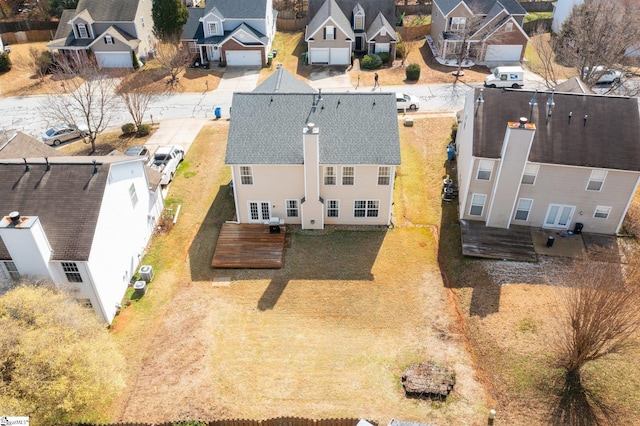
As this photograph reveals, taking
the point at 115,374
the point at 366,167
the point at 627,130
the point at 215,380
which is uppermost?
the point at 627,130

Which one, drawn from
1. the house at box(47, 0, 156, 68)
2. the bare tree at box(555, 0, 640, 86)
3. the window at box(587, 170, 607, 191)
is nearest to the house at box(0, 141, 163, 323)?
the window at box(587, 170, 607, 191)

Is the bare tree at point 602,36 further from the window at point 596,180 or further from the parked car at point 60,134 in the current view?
the parked car at point 60,134

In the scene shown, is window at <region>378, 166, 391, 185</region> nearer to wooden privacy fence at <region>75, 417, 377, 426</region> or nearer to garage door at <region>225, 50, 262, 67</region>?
wooden privacy fence at <region>75, 417, 377, 426</region>

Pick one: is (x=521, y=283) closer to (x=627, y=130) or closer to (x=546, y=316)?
(x=546, y=316)

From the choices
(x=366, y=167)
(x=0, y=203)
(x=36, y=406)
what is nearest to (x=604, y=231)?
(x=366, y=167)

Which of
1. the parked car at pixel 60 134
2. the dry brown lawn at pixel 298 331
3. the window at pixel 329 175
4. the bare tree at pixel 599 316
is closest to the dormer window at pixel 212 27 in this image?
the parked car at pixel 60 134

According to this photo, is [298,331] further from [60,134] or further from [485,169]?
[60,134]

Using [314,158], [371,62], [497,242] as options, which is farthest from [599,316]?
[371,62]
